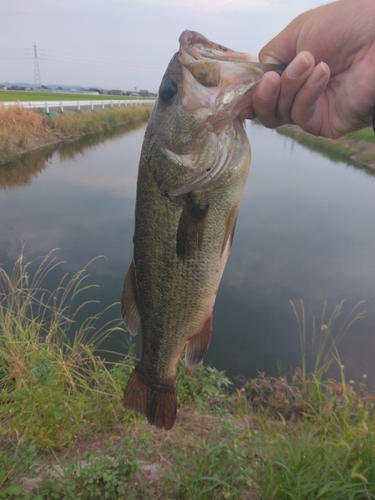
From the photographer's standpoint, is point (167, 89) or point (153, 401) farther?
point (153, 401)

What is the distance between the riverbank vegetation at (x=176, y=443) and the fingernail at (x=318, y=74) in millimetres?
2007

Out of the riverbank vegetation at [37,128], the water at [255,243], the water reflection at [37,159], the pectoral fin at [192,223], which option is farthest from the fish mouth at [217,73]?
the riverbank vegetation at [37,128]

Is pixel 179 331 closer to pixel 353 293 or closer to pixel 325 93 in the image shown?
pixel 325 93

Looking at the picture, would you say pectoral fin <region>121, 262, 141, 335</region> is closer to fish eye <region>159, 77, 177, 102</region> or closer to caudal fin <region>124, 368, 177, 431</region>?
caudal fin <region>124, 368, 177, 431</region>

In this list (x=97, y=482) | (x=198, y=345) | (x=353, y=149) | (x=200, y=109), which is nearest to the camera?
(x=200, y=109)

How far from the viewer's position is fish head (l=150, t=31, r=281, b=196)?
5.20 ft

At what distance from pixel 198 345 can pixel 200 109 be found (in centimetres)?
128

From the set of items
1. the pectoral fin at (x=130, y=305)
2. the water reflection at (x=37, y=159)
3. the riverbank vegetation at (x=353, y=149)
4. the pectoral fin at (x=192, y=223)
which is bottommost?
the water reflection at (x=37, y=159)

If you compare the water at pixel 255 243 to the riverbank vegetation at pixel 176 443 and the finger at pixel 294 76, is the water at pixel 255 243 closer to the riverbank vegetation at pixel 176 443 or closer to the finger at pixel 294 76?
the riverbank vegetation at pixel 176 443

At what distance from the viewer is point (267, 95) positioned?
5.29 ft

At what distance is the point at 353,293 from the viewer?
7.51m

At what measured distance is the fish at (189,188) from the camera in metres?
1.61

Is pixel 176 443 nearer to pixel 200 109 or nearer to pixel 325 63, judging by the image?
pixel 200 109

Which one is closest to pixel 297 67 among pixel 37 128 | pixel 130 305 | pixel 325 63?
pixel 325 63
